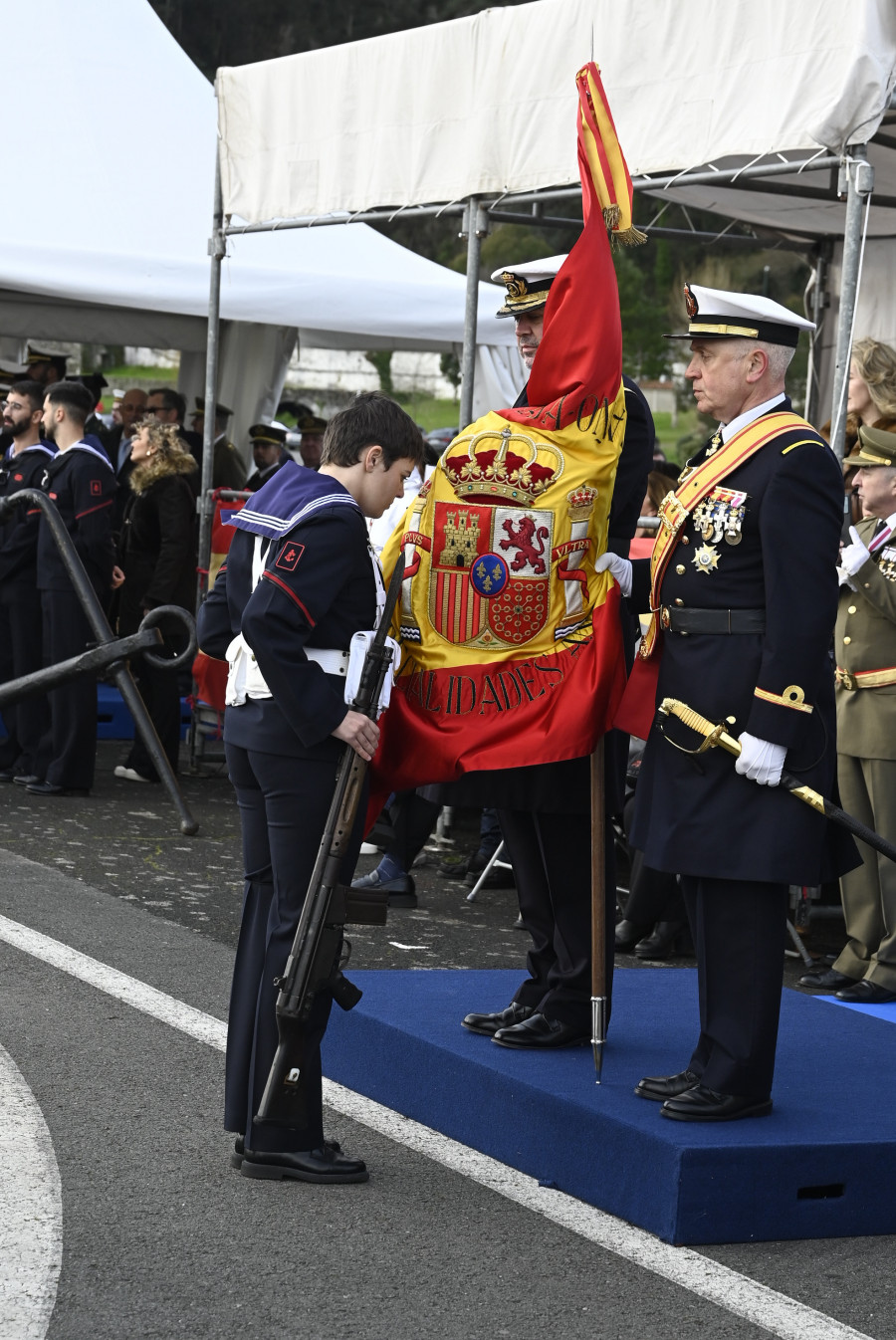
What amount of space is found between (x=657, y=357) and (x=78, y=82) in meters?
26.4

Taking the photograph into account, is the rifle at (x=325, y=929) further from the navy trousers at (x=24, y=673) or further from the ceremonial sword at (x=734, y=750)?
the navy trousers at (x=24, y=673)

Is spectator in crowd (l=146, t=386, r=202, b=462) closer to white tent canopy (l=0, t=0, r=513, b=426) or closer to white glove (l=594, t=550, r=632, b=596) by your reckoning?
white tent canopy (l=0, t=0, r=513, b=426)

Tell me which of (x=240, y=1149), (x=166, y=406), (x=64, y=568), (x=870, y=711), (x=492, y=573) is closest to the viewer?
(x=240, y=1149)

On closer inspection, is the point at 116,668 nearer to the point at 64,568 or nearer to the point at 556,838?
the point at 64,568

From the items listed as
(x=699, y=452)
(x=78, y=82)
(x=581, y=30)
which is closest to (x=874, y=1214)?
(x=699, y=452)

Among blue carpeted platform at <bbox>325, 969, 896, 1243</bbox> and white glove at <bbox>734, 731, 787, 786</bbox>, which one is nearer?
blue carpeted platform at <bbox>325, 969, 896, 1243</bbox>

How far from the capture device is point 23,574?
1027 cm

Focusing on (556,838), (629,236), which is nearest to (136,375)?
(629,236)

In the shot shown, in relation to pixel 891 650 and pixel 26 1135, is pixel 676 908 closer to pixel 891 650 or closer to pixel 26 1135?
pixel 891 650

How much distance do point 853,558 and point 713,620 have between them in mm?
2027

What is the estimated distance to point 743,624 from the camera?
405 centimetres

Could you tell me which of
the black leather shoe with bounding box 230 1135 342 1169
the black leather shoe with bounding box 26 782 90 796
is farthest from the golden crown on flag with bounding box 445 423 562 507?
the black leather shoe with bounding box 26 782 90 796

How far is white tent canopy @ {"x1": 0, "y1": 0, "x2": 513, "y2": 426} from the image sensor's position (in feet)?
41.0

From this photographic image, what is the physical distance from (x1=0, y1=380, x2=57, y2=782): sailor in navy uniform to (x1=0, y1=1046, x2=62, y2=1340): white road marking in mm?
5283
